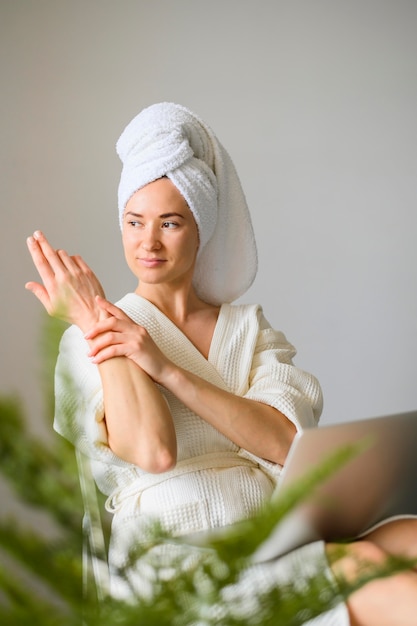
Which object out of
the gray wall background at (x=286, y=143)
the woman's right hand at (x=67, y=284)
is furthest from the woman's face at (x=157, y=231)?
the gray wall background at (x=286, y=143)

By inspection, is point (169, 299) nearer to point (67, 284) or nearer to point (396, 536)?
point (67, 284)

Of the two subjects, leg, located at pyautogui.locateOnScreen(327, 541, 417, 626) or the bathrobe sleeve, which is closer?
leg, located at pyautogui.locateOnScreen(327, 541, 417, 626)

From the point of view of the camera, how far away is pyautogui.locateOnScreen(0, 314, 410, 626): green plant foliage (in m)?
0.38

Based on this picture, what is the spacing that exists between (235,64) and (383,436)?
214 cm

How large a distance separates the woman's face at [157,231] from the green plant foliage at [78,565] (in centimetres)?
139

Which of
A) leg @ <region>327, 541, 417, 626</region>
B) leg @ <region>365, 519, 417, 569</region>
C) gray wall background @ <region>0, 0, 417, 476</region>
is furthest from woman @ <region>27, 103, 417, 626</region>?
gray wall background @ <region>0, 0, 417, 476</region>

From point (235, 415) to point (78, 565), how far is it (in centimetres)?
130

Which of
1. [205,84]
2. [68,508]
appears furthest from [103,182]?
[68,508]

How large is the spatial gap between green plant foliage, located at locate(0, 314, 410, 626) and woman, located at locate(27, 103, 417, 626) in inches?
42.4

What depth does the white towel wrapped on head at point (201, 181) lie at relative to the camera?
5.94 feet

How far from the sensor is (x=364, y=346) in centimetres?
334

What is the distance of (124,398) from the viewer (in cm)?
161

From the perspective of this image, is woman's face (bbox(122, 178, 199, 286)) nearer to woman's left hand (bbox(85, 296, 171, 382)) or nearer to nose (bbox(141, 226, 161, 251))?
nose (bbox(141, 226, 161, 251))

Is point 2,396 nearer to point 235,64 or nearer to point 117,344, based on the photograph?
point 117,344
